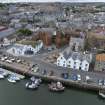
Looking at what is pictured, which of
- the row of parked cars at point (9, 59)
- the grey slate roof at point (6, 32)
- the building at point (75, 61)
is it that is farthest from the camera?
the grey slate roof at point (6, 32)

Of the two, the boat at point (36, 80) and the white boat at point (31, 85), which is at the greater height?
the boat at point (36, 80)

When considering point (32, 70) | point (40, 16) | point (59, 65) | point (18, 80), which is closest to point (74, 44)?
point (59, 65)

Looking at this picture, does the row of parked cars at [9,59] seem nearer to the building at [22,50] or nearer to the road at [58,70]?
the road at [58,70]

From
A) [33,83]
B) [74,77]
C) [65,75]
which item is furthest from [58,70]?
[33,83]

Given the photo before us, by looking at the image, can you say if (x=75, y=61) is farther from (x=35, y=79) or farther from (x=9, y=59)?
(x=9, y=59)

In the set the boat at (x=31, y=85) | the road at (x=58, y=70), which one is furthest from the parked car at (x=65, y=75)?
the boat at (x=31, y=85)

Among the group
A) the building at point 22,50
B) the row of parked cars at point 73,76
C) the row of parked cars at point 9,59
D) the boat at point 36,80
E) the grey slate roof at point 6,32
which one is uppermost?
the grey slate roof at point 6,32

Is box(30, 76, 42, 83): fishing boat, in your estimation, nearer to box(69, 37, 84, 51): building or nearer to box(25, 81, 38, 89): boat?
box(25, 81, 38, 89): boat

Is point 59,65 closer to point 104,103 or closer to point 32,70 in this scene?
point 32,70

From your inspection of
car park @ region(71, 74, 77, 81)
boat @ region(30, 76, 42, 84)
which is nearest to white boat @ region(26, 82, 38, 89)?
boat @ region(30, 76, 42, 84)
